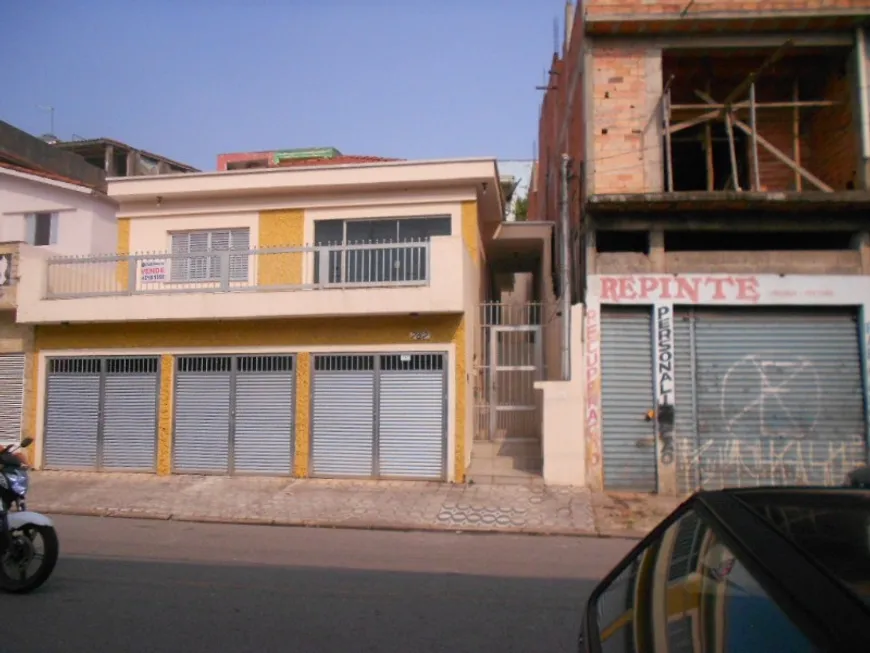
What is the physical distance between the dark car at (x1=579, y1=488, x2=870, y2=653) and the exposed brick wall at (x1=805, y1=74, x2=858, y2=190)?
11.3 metres

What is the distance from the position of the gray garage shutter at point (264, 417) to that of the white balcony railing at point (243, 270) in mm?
1506

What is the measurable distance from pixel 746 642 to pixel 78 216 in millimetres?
18422

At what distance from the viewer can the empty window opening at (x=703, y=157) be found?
13008 mm

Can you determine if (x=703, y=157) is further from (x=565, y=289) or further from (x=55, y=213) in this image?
→ (x=55, y=213)

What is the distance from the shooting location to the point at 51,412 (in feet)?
41.5

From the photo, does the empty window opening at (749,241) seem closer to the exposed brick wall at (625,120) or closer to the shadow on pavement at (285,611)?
the exposed brick wall at (625,120)

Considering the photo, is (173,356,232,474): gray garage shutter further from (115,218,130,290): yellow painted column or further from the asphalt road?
the asphalt road

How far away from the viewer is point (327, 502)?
9.94 m

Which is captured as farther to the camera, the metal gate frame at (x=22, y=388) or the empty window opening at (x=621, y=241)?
the metal gate frame at (x=22, y=388)

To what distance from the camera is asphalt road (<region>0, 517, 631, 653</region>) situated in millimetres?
4418

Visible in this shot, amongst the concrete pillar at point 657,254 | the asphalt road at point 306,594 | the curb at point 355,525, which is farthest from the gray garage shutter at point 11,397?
the concrete pillar at point 657,254

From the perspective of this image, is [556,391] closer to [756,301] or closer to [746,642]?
[756,301]

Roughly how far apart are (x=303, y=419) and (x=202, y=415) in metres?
1.97

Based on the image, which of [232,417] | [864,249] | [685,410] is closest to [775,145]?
[864,249]
